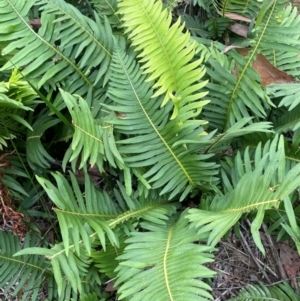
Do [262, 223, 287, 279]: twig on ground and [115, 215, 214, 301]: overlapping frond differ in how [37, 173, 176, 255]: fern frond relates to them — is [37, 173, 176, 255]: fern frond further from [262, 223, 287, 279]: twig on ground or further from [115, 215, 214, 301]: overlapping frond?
[262, 223, 287, 279]: twig on ground

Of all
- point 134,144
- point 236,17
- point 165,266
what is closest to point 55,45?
point 134,144

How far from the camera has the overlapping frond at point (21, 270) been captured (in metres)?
1.40

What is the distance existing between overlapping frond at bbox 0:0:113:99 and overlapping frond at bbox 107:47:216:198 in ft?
0.49

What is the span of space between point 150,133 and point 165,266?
0.45m

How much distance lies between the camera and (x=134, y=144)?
1.41m

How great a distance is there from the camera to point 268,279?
4.74ft

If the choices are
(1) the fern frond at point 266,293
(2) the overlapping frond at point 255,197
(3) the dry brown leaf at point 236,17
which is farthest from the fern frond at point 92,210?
(3) the dry brown leaf at point 236,17

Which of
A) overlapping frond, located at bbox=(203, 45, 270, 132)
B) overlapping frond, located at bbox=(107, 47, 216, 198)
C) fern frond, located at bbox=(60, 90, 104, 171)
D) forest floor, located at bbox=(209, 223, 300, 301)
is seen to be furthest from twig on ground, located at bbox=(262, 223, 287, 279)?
fern frond, located at bbox=(60, 90, 104, 171)

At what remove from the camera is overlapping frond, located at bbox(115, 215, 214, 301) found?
1.08 m

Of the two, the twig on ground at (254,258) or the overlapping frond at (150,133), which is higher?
the overlapping frond at (150,133)

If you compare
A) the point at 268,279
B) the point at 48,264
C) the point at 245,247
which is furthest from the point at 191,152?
the point at 48,264

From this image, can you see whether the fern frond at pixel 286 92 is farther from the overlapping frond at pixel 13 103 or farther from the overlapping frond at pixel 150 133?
the overlapping frond at pixel 13 103

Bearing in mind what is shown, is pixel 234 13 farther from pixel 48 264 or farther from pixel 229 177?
pixel 48 264

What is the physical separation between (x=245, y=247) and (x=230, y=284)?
0.15 metres
